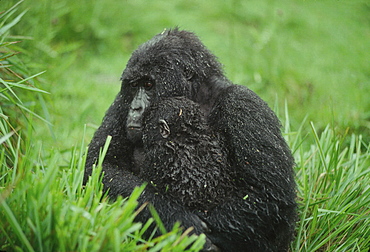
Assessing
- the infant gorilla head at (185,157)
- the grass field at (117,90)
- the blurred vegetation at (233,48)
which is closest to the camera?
the grass field at (117,90)

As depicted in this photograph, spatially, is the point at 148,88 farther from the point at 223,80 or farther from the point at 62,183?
the point at 62,183

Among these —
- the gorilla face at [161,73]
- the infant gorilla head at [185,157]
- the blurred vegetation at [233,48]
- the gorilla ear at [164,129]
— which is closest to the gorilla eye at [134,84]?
the gorilla face at [161,73]

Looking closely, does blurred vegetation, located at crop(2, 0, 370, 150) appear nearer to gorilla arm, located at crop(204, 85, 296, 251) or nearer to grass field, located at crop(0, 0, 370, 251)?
grass field, located at crop(0, 0, 370, 251)

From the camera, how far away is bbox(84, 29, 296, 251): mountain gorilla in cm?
229

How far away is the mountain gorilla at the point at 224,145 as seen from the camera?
2.29 m

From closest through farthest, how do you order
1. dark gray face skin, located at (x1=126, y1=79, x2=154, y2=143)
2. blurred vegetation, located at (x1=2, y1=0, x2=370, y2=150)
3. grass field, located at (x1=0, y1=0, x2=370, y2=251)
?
1. grass field, located at (x1=0, y1=0, x2=370, y2=251)
2. dark gray face skin, located at (x1=126, y1=79, x2=154, y2=143)
3. blurred vegetation, located at (x1=2, y1=0, x2=370, y2=150)

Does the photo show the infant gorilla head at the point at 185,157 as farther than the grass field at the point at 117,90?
Yes

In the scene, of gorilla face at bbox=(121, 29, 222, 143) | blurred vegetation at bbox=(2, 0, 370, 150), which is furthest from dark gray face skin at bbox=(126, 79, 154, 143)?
blurred vegetation at bbox=(2, 0, 370, 150)

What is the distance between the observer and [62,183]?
2.28 meters

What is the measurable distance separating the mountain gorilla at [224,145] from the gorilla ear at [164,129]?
233 mm

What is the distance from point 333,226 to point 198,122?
3.81ft

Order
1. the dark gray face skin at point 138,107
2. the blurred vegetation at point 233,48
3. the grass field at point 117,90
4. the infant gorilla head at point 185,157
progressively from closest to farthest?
the grass field at point 117,90 → the infant gorilla head at point 185,157 → the dark gray face skin at point 138,107 → the blurred vegetation at point 233,48

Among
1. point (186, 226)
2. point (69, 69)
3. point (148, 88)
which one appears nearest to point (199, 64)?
point (148, 88)

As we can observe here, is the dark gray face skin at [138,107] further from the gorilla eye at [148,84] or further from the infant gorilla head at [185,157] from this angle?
the infant gorilla head at [185,157]
